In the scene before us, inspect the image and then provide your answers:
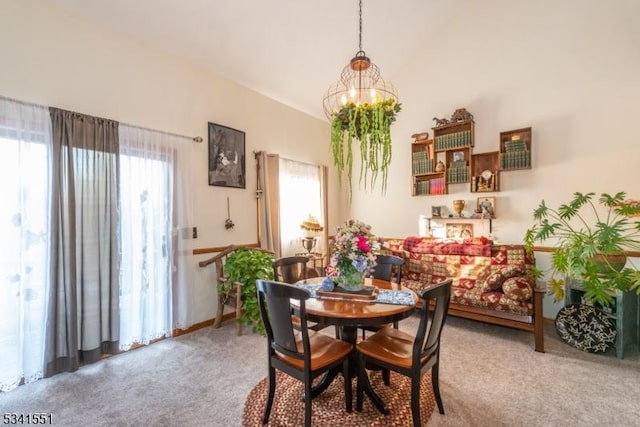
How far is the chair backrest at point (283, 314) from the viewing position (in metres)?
1.69

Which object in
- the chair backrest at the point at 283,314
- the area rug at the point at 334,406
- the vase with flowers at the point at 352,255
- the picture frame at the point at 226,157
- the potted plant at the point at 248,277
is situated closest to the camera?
the chair backrest at the point at 283,314

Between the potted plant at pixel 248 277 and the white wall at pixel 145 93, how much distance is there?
429 mm

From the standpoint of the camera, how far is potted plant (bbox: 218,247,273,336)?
10.6 feet

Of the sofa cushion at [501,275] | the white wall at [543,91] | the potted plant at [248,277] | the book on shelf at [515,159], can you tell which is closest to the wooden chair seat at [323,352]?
the potted plant at [248,277]

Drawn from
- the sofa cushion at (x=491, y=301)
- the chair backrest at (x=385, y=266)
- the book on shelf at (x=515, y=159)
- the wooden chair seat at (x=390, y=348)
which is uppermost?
the book on shelf at (x=515, y=159)

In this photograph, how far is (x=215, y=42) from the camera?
10.9 feet

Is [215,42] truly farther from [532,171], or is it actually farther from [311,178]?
[532,171]

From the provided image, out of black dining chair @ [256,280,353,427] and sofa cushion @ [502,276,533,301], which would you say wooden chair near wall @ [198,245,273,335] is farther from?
sofa cushion @ [502,276,533,301]

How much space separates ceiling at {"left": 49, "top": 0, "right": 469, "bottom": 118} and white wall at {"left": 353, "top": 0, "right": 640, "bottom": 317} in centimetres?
55

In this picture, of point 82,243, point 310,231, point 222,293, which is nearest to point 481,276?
point 310,231

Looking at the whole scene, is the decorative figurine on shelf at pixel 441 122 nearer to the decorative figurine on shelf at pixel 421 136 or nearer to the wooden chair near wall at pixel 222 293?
the decorative figurine on shelf at pixel 421 136

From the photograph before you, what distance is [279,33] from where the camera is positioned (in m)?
3.49

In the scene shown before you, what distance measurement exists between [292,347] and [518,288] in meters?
2.54

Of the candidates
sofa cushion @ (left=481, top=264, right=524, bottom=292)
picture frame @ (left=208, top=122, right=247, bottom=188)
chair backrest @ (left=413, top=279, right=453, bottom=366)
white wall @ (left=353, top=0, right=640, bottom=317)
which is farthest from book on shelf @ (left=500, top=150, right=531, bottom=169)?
picture frame @ (left=208, top=122, right=247, bottom=188)
